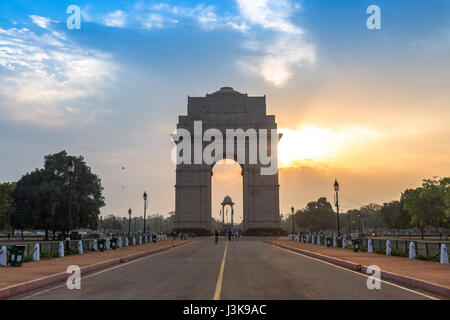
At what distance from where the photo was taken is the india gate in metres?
70.2

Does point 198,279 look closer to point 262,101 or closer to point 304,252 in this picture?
point 304,252

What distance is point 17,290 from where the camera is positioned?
1142cm

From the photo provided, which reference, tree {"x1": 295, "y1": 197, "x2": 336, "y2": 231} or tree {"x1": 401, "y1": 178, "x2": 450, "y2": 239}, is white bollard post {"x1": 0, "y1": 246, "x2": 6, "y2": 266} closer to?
tree {"x1": 401, "y1": 178, "x2": 450, "y2": 239}

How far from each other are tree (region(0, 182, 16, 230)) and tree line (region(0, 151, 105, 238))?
7093mm

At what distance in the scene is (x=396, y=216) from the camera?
97.4m

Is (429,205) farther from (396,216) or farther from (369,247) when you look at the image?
(369,247)

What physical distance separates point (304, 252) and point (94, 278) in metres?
17.2

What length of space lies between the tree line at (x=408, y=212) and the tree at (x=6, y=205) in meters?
64.0

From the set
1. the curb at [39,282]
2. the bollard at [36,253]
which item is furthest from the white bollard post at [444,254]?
the bollard at [36,253]

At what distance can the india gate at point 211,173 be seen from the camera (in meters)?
70.2

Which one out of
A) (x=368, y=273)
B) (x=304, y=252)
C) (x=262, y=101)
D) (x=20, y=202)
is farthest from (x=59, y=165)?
(x=368, y=273)

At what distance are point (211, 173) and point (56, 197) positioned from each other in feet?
97.3

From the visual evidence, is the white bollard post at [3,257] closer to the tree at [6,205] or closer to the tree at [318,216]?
the tree at [6,205]
